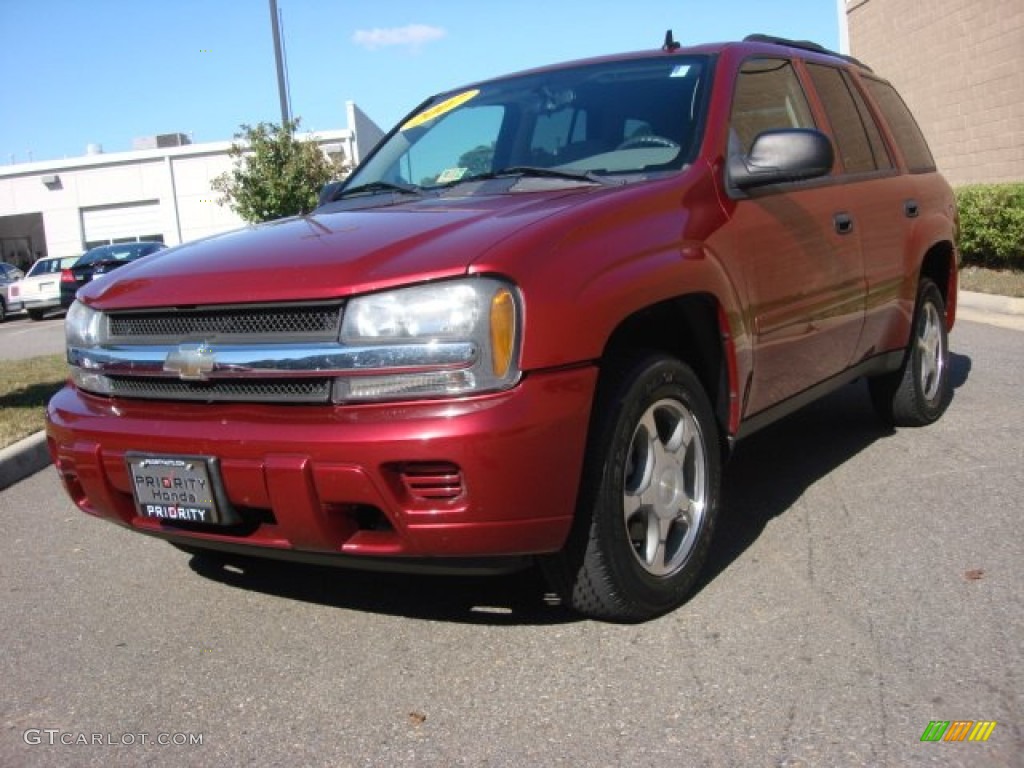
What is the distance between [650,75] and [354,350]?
2042 millimetres

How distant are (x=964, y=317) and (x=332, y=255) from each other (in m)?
8.91

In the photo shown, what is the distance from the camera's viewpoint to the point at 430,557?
2.79 m

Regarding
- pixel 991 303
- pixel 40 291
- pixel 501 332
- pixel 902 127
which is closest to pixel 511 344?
pixel 501 332

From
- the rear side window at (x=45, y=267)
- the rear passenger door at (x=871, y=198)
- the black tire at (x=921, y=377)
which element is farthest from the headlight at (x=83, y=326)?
the rear side window at (x=45, y=267)

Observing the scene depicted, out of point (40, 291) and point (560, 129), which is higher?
point (560, 129)

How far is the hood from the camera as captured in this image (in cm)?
277

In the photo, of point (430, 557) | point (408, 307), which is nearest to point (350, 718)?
point (430, 557)

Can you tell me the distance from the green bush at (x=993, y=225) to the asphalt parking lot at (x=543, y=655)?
8.69 metres

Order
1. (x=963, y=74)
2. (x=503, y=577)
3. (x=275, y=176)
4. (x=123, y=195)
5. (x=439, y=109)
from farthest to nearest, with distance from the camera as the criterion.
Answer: (x=123, y=195), (x=275, y=176), (x=963, y=74), (x=439, y=109), (x=503, y=577)

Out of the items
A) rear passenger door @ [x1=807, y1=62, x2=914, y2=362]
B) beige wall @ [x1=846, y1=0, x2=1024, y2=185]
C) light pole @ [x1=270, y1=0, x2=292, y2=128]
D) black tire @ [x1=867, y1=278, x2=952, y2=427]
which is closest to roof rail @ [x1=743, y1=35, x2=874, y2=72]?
rear passenger door @ [x1=807, y1=62, x2=914, y2=362]

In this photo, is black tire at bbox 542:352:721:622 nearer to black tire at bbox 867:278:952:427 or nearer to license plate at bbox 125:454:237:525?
license plate at bbox 125:454:237:525

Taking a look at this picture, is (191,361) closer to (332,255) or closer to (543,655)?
(332,255)

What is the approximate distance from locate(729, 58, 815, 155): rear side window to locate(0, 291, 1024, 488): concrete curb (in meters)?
4.43

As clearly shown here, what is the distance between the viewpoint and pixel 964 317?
10227 millimetres
